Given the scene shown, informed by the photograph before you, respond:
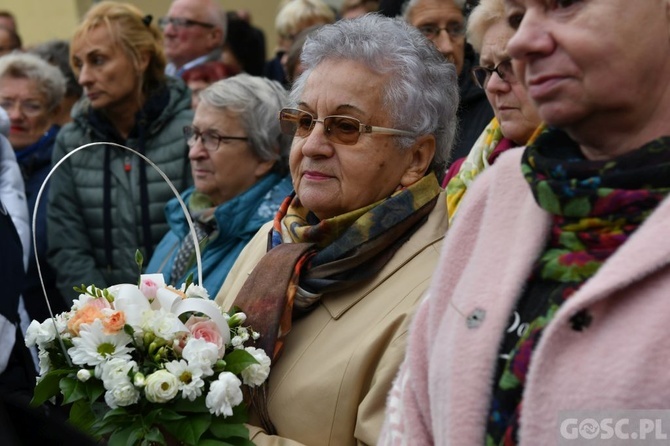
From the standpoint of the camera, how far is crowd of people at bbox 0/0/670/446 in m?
1.93

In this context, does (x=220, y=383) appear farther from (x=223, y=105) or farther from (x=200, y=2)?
(x=200, y=2)

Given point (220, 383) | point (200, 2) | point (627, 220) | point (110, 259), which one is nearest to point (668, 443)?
point (627, 220)

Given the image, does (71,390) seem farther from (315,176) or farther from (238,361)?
(315,176)

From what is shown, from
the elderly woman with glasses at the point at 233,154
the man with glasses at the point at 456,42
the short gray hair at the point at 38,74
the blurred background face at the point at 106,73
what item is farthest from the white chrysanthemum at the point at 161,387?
the short gray hair at the point at 38,74

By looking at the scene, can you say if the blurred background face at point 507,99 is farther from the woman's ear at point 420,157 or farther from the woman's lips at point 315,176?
the woman's lips at point 315,176

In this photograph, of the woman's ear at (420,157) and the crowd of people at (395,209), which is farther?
the woman's ear at (420,157)

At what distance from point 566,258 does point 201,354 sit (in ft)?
4.49

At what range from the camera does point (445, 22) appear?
5492mm

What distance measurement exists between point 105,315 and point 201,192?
2163 millimetres

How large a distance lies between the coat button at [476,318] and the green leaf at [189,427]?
1168mm

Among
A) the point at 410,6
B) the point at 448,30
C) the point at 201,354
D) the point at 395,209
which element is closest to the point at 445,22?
the point at 448,30

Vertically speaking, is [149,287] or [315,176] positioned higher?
[315,176]

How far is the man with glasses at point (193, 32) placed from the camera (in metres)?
7.98

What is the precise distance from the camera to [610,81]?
6.54 feet
